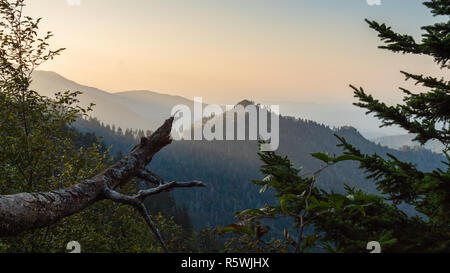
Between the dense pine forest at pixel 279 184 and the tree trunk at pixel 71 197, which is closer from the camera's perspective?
the dense pine forest at pixel 279 184

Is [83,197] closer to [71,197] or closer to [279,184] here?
[71,197]

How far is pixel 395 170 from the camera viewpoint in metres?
3.89

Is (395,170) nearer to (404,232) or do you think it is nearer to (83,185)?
(404,232)

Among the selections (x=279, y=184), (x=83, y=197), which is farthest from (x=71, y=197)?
(x=279, y=184)

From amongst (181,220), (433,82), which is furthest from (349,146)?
(181,220)

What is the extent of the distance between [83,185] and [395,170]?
5.35 metres

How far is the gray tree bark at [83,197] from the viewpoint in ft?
13.6

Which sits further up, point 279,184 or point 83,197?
point 279,184

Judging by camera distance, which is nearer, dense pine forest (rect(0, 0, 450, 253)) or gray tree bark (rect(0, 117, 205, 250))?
dense pine forest (rect(0, 0, 450, 253))

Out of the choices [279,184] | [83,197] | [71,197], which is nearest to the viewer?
[279,184]

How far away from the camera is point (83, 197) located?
5.68m

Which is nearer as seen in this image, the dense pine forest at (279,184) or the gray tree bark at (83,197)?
the dense pine forest at (279,184)

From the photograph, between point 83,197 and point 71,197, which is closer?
point 71,197

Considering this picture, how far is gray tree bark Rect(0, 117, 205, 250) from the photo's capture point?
4152mm
